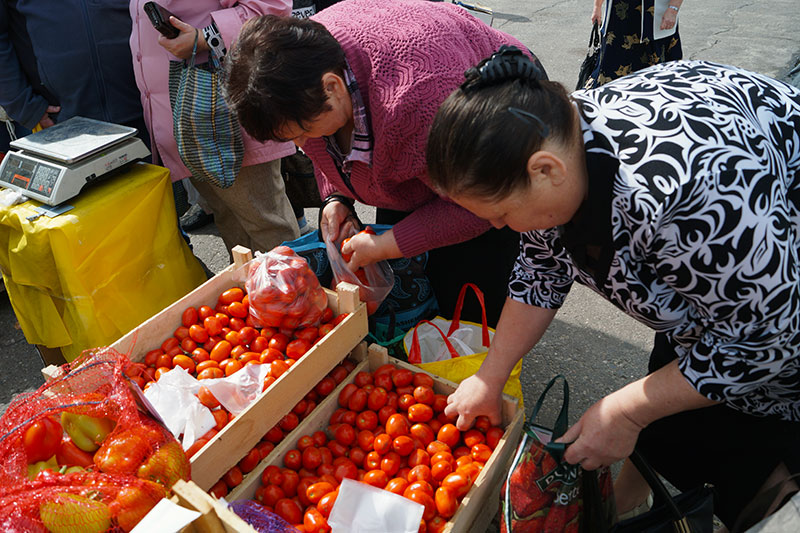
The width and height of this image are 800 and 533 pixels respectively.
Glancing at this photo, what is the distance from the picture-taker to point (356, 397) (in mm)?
2051

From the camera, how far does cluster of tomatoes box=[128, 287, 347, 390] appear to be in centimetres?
205

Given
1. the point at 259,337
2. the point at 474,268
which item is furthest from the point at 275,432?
the point at 474,268

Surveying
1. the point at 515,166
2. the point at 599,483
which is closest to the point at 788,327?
the point at 515,166

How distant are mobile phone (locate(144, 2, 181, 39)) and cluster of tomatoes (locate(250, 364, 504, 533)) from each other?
5.91 feet

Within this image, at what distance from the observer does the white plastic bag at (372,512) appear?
5.08 feet

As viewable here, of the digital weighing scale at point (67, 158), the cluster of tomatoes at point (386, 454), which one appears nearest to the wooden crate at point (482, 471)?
the cluster of tomatoes at point (386, 454)

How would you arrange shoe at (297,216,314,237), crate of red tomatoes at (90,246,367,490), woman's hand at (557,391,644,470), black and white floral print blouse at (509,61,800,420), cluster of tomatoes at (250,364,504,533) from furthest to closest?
shoe at (297,216,314,237) → crate of red tomatoes at (90,246,367,490) → cluster of tomatoes at (250,364,504,533) → woman's hand at (557,391,644,470) → black and white floral print blouse at (509,61,800,420)

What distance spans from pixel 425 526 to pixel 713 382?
892mm

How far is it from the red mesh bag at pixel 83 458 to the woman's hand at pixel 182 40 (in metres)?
1.57

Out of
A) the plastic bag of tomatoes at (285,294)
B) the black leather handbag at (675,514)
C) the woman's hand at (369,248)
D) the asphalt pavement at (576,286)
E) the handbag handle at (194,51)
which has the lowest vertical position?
the asphalt pavement at (576,286)

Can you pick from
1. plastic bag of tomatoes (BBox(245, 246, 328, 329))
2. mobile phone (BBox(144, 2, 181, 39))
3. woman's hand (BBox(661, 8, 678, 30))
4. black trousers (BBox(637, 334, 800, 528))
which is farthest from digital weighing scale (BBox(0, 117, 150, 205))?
woman's hand (BBox(661, 8, 678, 30))

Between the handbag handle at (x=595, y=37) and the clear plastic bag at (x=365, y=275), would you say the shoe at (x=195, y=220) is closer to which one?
the clear plastic bag at (x=365, y=275)

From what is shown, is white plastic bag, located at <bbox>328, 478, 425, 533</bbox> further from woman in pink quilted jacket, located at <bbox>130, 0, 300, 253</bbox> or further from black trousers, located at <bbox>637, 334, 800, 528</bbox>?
woman in pink quilted jacket, located at <bbox>130, 0, 300, 253</bbox>

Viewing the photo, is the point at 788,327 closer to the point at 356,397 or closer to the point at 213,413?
the point at 356,397
